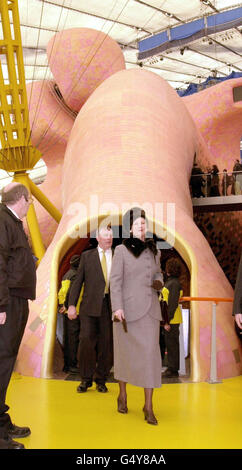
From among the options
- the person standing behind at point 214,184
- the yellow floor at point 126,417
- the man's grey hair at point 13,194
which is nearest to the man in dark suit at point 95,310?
the yellow floor at point 126,417

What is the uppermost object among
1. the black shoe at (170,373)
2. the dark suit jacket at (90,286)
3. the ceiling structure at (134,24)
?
the ceiling structure at (134,24)

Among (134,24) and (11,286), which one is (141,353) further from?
(134,24)

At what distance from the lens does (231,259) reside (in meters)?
11.6

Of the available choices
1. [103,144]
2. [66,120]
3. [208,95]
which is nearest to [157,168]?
[103,144]

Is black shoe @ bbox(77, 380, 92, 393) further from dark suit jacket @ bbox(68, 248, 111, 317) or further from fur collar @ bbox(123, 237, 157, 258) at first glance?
fur collar @ bbox(123, 237, 157, 258)

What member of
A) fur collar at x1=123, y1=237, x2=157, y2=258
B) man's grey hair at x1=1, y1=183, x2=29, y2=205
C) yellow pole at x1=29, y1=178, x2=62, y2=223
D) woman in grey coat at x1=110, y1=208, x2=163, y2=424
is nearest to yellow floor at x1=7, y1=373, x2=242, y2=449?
woman in grey coat at x1=110, y1=208, x2=163, y2=424

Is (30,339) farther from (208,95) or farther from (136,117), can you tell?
(208,95)

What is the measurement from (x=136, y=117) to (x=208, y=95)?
199 inches

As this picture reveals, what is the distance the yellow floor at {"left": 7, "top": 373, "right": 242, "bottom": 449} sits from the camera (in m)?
3.69

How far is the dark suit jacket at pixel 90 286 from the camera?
5273mm

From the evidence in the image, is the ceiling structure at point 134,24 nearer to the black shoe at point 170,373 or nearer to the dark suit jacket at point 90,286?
the black shoe at point 170,373

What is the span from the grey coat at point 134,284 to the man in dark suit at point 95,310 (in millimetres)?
1054

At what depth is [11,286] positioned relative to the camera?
3477 mm

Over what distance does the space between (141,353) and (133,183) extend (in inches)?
144
